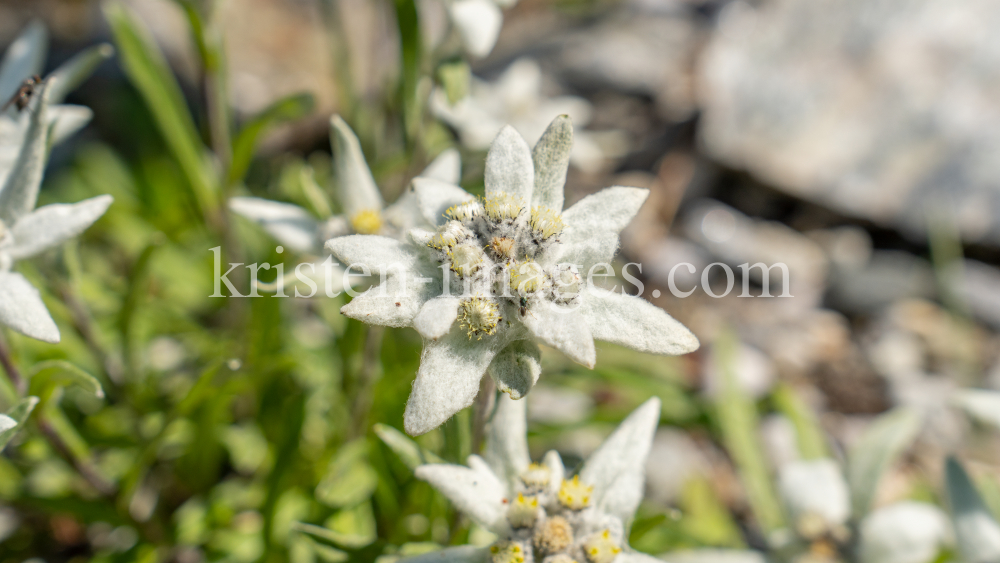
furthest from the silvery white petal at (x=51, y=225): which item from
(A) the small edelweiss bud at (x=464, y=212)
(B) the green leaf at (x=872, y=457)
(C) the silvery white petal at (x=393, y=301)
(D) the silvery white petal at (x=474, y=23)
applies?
(B) the green leaf at (x=872, y=457)

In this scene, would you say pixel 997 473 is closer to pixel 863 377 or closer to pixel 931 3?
pixel 863 377

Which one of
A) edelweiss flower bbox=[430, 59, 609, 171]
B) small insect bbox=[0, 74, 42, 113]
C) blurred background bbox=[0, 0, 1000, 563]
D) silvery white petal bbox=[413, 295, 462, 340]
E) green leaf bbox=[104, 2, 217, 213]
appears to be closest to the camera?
silvery white petal bbox=[413, 295, 462, 340]

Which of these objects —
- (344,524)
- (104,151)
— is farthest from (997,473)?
(104,151)

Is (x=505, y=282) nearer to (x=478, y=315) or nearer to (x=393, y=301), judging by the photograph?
(x=478, y=315)

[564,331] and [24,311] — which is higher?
[564,331]

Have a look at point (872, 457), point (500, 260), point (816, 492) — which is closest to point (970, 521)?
point (872, 457)

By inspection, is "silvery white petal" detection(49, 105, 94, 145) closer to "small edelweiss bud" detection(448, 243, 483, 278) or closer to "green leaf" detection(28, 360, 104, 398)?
"green leaf" detection(28, 360, 104, 398)

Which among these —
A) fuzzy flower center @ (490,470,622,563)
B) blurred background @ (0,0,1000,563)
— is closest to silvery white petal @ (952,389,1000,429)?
blurred background @ (0,0,1000,563)
